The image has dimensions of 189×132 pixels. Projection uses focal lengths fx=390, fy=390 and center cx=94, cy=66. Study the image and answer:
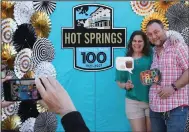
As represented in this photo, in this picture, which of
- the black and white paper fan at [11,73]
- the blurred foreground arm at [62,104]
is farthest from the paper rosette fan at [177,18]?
the blurred foreground arm at [62,104]

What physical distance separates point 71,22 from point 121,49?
45cm

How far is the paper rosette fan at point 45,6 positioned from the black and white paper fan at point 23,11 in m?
0.04

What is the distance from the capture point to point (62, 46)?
3.12 metres

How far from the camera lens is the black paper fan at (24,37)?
3117mm

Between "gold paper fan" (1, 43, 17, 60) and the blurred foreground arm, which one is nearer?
the blurred foreground arm

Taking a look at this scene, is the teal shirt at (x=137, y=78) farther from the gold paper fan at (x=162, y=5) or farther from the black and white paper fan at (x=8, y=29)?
the black and white paper fan at (x=8, y=29)

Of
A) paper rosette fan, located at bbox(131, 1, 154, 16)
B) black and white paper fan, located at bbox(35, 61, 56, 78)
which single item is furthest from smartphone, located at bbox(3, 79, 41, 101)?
paper rosette fan, located at bbox(131, 1, 154, 16)

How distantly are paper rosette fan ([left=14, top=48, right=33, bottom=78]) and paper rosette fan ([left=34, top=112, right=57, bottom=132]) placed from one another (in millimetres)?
378

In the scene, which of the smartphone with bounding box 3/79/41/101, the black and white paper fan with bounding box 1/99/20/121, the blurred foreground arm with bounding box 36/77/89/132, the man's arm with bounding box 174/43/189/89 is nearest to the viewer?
the blurred foreground arm with bounding box 36/77/89/132

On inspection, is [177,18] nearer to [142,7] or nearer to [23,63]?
[142,7]

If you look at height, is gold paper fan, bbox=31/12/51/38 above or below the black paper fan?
above

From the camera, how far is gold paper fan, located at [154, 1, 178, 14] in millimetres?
3111

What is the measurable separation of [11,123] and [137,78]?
108 cm

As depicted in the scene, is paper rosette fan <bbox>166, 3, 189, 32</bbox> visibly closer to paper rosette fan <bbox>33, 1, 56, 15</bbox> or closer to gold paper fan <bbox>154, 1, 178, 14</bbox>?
gold paper fan <bbox>154, 1, 178, 14</bbox>
